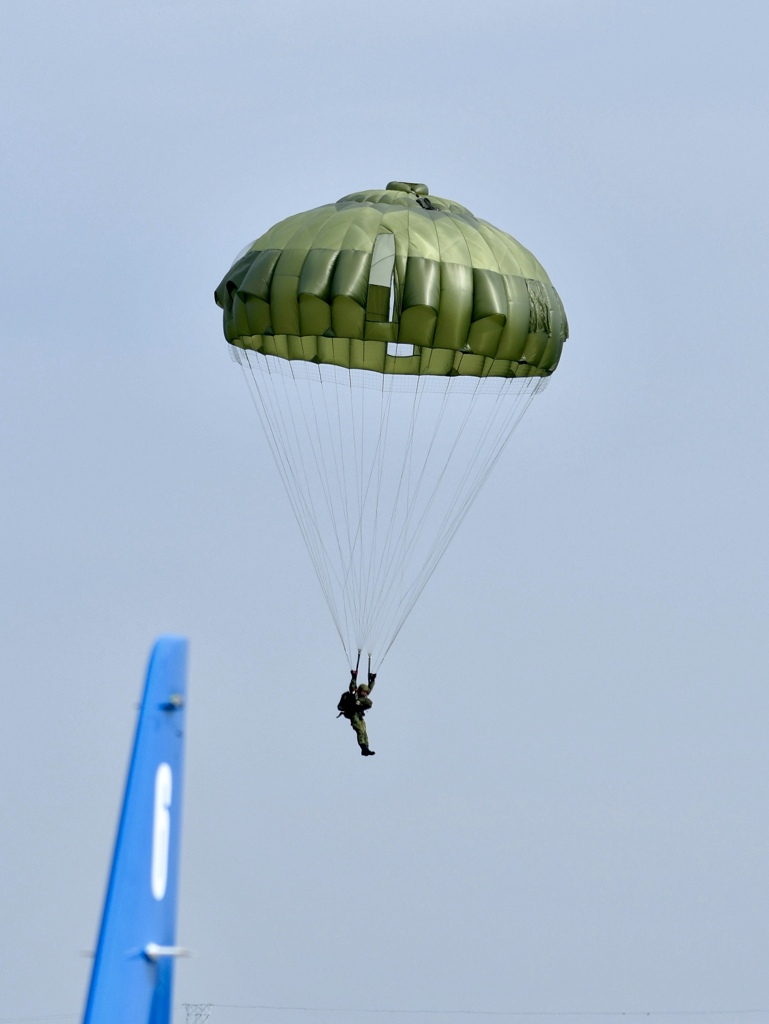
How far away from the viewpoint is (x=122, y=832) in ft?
35.2

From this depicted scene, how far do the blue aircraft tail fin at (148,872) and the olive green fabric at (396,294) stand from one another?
19861mm

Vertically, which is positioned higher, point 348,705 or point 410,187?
point 410,187

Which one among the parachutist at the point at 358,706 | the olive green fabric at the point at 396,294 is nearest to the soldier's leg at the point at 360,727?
the parachutist at the point at 358,706

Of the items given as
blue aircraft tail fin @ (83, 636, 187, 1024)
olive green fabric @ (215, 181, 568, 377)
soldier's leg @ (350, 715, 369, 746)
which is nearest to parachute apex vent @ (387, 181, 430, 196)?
olive green fabric @ (215, 181, 568, 377)

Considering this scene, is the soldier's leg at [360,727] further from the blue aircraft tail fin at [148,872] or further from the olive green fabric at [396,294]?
the blue aircraft tail fin at [148,872]

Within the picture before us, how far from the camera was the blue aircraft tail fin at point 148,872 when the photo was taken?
10219 mm

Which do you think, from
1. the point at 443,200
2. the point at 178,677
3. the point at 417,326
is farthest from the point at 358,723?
the point at 178,677

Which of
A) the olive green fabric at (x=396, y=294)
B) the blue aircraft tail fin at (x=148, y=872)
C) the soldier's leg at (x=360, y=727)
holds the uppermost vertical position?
the olive green fabric at (x=396, y=294)

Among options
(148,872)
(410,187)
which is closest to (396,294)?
(410,187)

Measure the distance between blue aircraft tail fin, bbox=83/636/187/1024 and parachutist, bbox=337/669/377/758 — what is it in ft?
66.1

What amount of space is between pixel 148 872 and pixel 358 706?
2097 cm

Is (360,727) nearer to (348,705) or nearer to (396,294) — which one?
(348,705)

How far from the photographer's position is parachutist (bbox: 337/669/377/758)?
3166 centimetres

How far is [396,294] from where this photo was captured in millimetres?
31000
